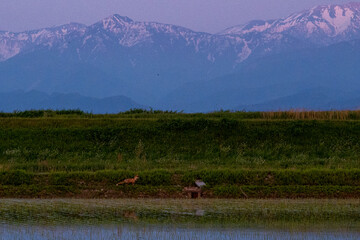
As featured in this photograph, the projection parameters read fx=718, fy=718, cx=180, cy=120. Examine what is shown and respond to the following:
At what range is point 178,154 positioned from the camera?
34.5 m

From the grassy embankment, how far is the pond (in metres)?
1.95

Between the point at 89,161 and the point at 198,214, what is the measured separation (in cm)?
1262

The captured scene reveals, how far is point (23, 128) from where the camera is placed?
38.4 meters

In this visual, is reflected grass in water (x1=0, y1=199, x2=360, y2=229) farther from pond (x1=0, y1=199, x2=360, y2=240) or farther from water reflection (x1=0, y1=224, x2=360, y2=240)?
water reflection (x1=0, y1=224, x2=360, y2=240)

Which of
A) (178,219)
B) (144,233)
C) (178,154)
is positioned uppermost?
(178,154)

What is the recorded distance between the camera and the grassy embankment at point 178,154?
1018 inches

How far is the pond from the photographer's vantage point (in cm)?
1638

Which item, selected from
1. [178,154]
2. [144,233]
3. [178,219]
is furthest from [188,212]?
[178,154]

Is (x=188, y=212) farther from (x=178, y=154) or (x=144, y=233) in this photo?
(x=178, y=154)

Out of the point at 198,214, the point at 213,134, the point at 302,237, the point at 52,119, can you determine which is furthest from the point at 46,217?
the point at 52,119

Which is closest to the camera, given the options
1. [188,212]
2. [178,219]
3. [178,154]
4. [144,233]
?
[144,233]

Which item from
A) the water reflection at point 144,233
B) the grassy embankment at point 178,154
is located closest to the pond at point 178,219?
the water reflection at point 144,233

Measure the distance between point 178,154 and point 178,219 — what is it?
620 inches

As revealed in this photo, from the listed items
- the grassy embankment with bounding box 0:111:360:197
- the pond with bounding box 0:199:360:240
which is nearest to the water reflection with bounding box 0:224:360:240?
the pond with bounding box 0:199:360:240
